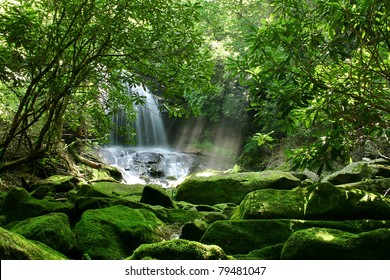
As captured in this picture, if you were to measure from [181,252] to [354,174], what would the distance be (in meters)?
6.71

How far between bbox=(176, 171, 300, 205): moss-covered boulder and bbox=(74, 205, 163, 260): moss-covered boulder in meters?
3.64

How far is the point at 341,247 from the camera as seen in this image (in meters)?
3.39

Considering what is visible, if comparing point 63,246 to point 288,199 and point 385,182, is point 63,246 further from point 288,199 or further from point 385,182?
point 385,182

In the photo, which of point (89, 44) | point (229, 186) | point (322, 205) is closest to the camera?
point (322, 205)

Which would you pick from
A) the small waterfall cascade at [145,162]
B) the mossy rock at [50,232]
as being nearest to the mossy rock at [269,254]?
the mossy rock at [50,232]

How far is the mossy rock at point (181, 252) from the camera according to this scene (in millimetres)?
3008

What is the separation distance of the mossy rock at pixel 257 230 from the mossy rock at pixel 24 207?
2.64 metres

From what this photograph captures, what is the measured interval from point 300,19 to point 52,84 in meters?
3.34

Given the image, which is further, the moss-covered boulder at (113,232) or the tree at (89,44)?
the tree at (89,44)

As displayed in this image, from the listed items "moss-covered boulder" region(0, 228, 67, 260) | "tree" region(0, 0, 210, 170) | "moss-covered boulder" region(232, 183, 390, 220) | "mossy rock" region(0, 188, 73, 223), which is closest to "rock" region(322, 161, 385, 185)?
"moss-covered boulder" region(232, 183, 390, 220)

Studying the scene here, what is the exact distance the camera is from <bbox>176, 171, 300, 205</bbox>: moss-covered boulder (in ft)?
28.1

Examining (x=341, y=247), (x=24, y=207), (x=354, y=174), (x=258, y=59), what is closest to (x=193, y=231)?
(x=341, y=247)

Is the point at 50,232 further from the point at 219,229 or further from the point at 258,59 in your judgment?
the point at 258,59

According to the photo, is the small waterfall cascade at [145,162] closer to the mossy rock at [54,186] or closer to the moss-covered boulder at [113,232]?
the mossy rock at [54,186]
